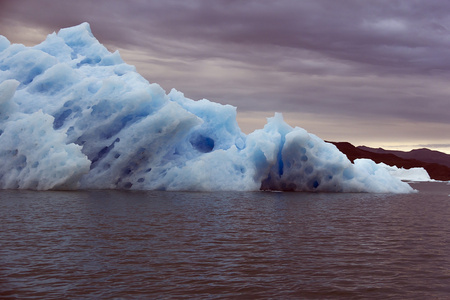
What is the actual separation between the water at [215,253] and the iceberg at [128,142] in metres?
7.04

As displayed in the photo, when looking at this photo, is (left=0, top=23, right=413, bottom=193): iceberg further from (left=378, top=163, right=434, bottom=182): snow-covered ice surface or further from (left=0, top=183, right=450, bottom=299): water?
(left=378, top=163, right=434, bottom=182): snow-covered ice surface

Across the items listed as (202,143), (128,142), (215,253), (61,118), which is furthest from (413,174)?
(215,253)

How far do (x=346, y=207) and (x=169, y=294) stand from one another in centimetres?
1724

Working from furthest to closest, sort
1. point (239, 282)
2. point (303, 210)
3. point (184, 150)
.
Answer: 1. point (184, 150)
2. point (303, 210)
3. point (239, 282)

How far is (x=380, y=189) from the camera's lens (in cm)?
3484

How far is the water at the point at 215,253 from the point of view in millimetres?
8705

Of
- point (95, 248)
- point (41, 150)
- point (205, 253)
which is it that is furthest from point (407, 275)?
point (41, 150)

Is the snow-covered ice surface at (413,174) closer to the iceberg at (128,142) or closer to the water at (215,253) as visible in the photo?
the iceberg at (128,142)

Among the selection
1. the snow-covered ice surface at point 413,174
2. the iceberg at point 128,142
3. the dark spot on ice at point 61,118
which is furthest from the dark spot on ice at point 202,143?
the snow-covered ice surface at point 413,174

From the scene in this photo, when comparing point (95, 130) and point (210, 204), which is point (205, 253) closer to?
point (210, 204)

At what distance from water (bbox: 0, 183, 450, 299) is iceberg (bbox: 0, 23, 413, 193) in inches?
277

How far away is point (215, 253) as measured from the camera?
11.7 m

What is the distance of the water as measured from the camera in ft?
28.6

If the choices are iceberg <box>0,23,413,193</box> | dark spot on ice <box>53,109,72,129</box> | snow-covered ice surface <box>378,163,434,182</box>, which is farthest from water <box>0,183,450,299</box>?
snow-covered ice surface <box>378,163,434,182</box>
